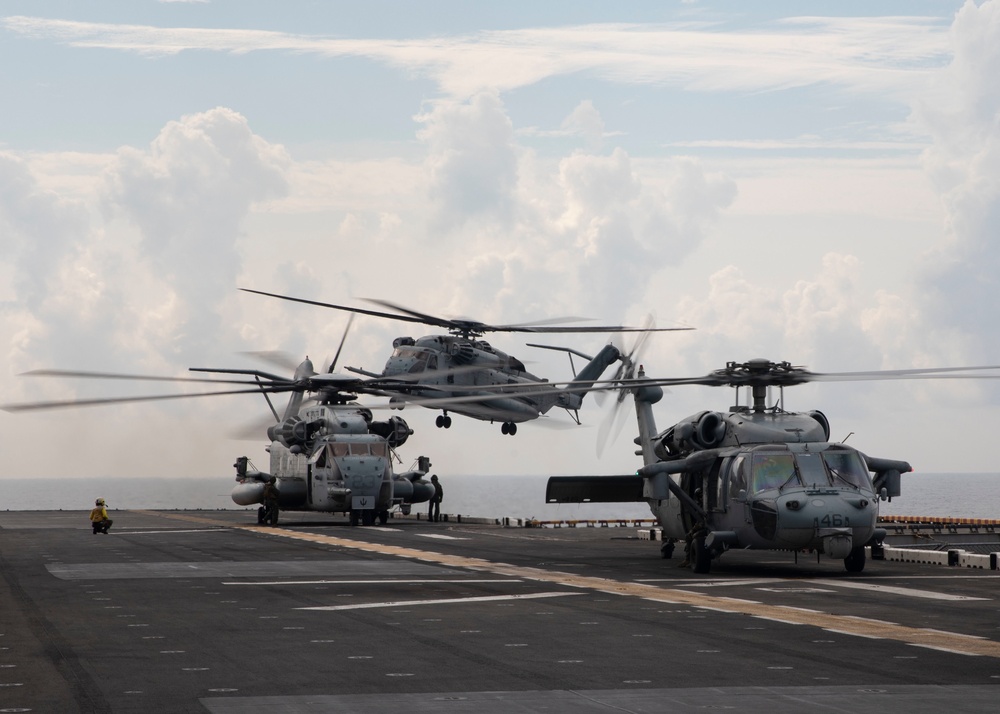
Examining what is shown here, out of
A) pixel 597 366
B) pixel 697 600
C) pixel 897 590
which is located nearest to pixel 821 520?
A: pixel 897 590

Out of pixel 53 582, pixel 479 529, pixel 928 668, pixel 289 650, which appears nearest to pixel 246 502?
pixel 479 529

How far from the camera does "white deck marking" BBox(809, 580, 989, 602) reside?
2138 centimetres

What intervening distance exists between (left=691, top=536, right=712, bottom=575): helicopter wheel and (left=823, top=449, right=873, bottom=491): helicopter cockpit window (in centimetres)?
293

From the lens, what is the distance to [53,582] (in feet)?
80.3

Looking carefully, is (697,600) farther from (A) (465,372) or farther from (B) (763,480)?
(A) (465,372)

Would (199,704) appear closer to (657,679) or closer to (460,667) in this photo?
(460,667)

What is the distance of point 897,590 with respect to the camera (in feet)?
74.4

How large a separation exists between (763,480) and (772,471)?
0.27 meters

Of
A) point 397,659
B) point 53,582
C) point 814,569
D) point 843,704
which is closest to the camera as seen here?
point 843,704

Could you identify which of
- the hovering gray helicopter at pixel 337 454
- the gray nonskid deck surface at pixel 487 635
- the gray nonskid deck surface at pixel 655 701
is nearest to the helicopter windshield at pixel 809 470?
the gray nonskid deck surface at pixel 487 635

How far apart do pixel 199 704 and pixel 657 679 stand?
442cm

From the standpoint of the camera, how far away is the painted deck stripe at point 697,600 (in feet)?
51.7

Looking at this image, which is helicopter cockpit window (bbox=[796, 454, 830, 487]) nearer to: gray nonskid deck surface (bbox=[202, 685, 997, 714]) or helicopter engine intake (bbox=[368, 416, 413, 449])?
gray nonskid deck surface (bbox=[202, 685, 997, 714])

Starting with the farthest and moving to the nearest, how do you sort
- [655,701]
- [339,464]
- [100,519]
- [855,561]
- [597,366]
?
[597,366] < [339,464] < [100,519] < [855,561] < [655,701]
